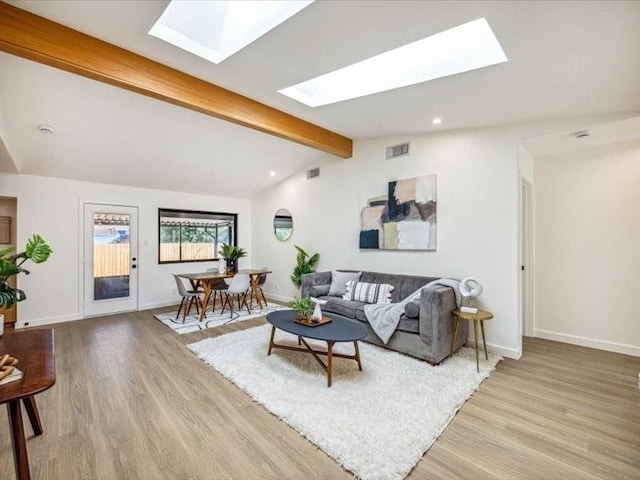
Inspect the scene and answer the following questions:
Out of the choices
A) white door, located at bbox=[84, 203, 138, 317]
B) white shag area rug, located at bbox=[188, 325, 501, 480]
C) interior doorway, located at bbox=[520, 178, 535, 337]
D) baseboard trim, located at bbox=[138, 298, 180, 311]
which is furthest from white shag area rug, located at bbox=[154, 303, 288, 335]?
interior doorway, located at bbox=[520, 178, 535, 337]

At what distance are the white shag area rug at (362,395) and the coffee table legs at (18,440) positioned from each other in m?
1.37

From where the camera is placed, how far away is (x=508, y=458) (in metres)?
1.81

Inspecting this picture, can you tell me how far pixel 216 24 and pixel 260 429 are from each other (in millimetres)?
3011

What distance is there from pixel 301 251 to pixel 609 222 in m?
4.27

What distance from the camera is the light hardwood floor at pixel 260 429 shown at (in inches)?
68.2

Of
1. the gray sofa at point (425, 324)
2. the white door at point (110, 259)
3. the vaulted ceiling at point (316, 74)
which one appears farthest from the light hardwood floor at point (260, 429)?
the vaulted ceiling at point (316, 74)

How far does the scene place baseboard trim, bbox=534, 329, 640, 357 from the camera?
3.39m

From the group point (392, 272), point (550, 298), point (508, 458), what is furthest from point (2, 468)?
point (550, 298)

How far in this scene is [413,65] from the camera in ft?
8.75

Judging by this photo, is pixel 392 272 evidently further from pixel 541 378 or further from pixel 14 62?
pixel 14 62

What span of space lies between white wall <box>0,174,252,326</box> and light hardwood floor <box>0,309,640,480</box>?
2.10 m

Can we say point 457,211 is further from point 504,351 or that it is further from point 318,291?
point 318,291

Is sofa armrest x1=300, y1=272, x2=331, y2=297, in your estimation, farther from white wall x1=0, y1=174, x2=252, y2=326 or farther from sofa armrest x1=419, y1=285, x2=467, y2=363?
white wall x1=0, y1=174, x2=252, y2=326

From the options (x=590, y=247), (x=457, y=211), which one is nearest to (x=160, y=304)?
(x=457, y=211)
